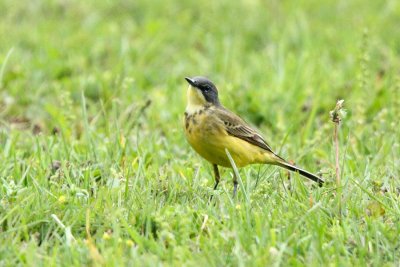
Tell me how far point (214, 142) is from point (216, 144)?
0.02 m

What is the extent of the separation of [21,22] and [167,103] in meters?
3.09

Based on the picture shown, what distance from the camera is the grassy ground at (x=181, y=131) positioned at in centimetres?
474

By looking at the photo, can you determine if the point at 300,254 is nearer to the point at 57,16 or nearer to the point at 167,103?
the point at 167,103

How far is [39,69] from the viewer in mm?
9203

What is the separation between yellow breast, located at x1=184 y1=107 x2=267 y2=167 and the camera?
20.1ft

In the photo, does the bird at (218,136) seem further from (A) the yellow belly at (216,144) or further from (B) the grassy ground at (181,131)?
(B) the grassy ground at (181,131)

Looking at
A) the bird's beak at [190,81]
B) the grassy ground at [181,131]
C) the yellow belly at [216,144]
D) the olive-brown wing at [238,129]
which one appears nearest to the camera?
the grassy ground at [181,131]

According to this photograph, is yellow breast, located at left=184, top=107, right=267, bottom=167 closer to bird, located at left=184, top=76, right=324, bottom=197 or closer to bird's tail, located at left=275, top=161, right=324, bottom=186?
bird, located at left=184, top=76, right=324, bottom=197

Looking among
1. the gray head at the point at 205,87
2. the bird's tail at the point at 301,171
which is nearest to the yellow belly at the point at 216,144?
the bird's tail at the point at 301,171

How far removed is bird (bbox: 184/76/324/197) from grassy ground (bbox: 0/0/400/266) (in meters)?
0.18

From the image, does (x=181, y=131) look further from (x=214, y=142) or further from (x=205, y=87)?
(x=214, y=142)

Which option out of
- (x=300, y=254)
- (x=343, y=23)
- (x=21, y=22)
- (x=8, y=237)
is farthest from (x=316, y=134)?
(x=21, y=22)

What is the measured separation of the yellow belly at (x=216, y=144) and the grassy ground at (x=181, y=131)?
18 centimetres

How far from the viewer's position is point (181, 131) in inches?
291
